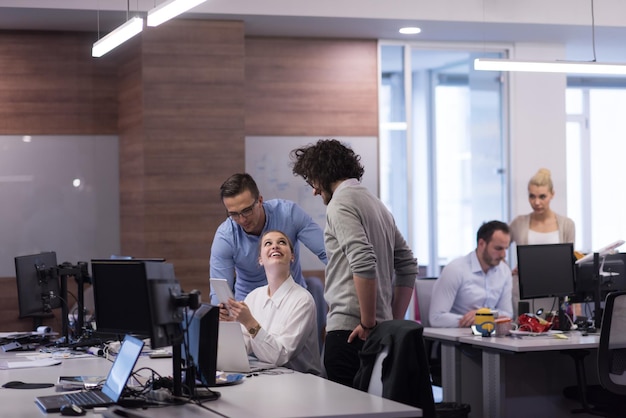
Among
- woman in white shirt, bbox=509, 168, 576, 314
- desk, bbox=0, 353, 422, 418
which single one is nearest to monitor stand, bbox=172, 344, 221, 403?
desk, bbox=0, 353, 422, 418

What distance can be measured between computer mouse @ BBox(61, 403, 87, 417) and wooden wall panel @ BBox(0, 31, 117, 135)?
526 cm

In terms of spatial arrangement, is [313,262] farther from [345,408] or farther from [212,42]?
[345,408]

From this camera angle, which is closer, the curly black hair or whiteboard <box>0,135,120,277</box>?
the curly black hair

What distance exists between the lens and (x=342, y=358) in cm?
416

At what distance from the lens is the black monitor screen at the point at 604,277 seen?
6273 mm

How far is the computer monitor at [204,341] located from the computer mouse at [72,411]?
442 millimetres

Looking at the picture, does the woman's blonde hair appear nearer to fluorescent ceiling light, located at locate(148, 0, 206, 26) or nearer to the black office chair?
the black office chair

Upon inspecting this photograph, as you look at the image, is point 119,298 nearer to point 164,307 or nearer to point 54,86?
point 164,307

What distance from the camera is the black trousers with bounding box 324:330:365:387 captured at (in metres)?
4.14

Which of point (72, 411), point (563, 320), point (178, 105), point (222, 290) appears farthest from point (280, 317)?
point (178, 105)

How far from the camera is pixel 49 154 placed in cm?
812

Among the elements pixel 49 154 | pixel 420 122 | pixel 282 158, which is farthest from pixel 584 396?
pixel 420 122

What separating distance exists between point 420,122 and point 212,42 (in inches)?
155

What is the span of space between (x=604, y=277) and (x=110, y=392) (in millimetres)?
4013
